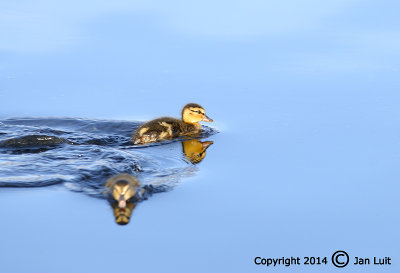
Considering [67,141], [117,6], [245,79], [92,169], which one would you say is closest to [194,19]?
[117,6]

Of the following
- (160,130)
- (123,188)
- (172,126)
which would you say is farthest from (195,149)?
(123,188)

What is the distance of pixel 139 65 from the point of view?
841 centimetres

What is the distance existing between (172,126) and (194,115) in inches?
8.8

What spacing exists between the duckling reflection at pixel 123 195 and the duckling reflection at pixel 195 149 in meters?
0.97

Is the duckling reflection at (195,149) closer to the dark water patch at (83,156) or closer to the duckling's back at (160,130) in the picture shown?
the dark water patch at (83,156)

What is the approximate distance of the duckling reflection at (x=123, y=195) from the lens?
5229mm

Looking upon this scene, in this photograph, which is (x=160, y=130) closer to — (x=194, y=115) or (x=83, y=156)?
(x=194, y=115)

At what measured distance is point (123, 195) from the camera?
533 cm

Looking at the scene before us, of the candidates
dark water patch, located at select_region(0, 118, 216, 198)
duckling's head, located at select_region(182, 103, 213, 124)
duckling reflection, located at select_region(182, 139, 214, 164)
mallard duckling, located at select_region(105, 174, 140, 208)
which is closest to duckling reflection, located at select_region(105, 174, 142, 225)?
mallard duckling, located at select_region(105, 174, 140, 208)

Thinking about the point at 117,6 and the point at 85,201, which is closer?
the point at 85,201

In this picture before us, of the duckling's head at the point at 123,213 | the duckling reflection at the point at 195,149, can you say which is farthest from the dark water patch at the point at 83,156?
the duckling's head at the point at 123,213

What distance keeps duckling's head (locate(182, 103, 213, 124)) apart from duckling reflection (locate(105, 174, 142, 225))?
187 centimetres

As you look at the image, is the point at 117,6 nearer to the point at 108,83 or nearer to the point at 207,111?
the point at 108,83

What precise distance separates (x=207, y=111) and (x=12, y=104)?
184 cm
